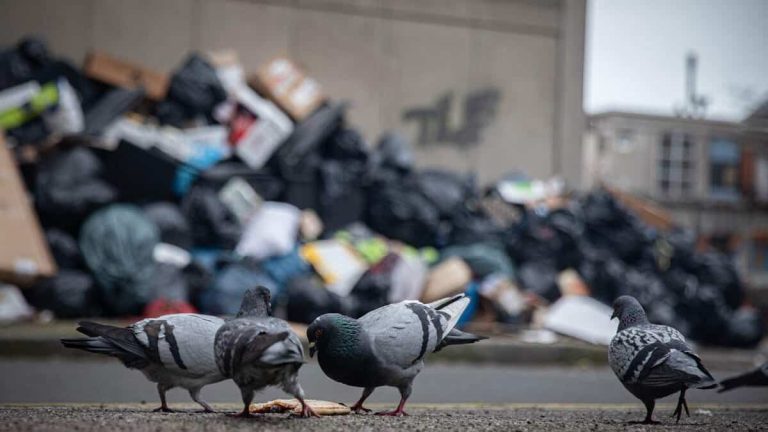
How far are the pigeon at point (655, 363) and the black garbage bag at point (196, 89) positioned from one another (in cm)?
682

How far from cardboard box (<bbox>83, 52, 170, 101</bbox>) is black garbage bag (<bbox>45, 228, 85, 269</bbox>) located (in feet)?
6.56

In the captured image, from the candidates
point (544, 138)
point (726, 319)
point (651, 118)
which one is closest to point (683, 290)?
point (726, 319)

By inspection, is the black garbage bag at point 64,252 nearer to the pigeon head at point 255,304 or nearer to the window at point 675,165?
the pigeon head at point 255,304

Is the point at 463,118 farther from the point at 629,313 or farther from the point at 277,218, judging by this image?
the point at 629,313

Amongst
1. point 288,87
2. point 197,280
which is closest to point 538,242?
point 288,87

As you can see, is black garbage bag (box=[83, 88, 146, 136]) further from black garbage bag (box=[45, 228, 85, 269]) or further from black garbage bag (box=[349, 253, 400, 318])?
black garbage bag (box=[349, 253, 400, 318])

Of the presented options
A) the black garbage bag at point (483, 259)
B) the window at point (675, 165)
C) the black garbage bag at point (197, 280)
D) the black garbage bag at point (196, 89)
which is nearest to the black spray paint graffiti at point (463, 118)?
the black garbage bag at point (483, 259)

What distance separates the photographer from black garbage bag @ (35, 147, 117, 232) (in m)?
9.13

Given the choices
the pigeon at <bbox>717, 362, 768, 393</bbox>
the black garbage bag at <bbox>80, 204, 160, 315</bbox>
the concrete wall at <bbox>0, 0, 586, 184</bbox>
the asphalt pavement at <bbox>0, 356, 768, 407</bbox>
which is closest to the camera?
the pigeon at <bbox>717, 362, 768, 393</bbox>

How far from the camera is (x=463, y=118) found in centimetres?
1279

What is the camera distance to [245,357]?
12.2 ft

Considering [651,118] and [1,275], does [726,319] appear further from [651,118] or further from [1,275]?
[651,118]

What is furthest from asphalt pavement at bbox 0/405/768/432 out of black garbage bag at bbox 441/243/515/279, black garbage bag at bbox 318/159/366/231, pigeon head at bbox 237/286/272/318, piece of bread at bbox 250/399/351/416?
black garbage bag at bbox 318/159/366/231

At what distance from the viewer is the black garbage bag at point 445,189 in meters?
10.9
